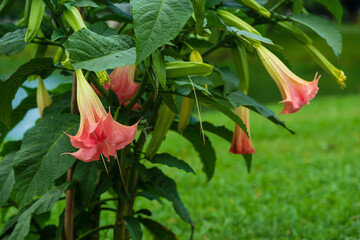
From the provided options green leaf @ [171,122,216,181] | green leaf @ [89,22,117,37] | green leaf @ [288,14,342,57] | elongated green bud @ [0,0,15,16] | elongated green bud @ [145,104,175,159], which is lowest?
green leaf @ [171,122,216,181]

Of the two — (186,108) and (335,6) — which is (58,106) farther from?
(335,6)

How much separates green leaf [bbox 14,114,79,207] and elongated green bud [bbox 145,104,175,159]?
0.55 ft

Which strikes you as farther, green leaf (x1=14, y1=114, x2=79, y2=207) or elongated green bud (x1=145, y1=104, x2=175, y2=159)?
elongated green bud (x1=145, y1=104, x2=175, y2=159)

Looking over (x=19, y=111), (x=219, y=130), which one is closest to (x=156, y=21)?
(x=219, y=130)

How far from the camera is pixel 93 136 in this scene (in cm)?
60

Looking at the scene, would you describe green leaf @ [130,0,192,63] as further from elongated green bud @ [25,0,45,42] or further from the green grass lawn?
the green grass lawn

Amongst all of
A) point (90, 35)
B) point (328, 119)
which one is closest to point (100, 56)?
point (90, 35)

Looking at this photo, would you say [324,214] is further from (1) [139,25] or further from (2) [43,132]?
(1) [139,25]

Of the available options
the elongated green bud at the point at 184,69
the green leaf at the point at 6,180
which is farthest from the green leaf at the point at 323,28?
the green leaf at the point at 6,180

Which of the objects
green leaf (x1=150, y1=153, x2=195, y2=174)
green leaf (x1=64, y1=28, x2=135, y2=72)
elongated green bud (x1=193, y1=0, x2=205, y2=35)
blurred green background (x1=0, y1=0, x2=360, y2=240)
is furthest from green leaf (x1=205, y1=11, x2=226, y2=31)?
green leaf (x1=150, y1=153, x2=195, y2=174)

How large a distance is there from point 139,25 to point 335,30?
486 millimetres

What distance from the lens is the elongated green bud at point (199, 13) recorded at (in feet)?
2.07

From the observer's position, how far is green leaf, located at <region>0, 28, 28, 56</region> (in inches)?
28.9

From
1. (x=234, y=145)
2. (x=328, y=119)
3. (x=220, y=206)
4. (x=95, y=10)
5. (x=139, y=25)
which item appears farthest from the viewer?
(x=328, y=119)
